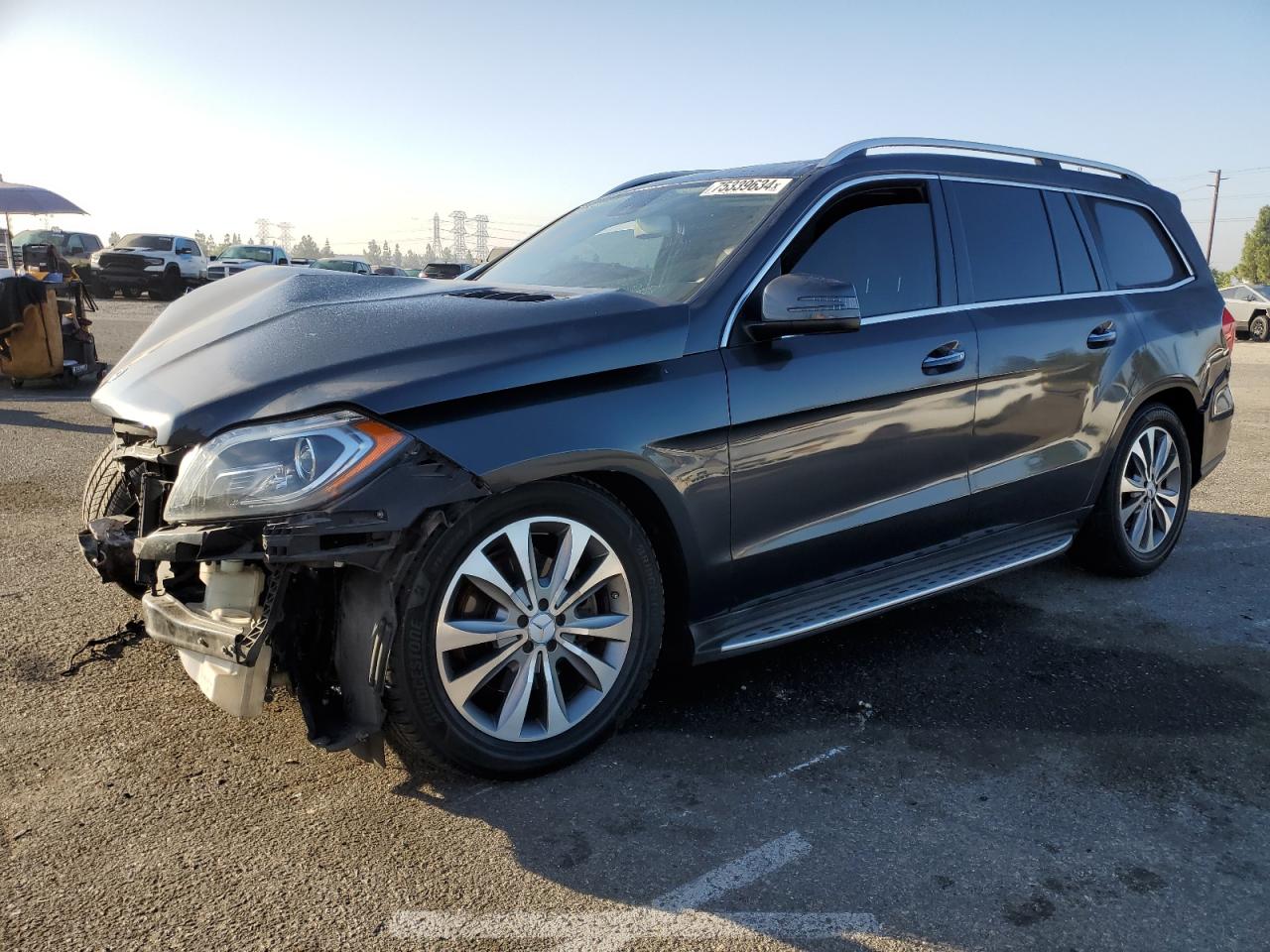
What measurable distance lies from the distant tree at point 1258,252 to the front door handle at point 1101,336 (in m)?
96.1

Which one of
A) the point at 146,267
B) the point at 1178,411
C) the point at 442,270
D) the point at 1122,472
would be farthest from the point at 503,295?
the point at 146,267

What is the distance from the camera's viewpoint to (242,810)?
9.04ft

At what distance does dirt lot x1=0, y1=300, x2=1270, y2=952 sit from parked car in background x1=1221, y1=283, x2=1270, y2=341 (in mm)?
28841

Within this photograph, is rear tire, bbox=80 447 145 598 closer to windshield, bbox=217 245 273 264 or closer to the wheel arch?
the wheel arch

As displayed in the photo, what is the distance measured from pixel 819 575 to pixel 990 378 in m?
1.11

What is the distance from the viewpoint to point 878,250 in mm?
3832

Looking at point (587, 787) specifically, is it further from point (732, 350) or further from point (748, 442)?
point (732, 350)

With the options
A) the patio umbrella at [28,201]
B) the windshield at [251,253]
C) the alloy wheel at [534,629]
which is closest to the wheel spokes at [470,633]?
the alloy wheel at [534,629]

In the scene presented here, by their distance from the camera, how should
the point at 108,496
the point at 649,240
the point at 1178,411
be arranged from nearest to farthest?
1. the point at 108,496
2. the point at 649,240
3. the point at 1178,411

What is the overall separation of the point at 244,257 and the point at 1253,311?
32.0 m

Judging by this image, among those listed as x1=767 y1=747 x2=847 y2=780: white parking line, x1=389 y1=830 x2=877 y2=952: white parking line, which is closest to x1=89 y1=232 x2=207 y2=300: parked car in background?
x1=767 y1=747 x2=847 y2=780: white parking line

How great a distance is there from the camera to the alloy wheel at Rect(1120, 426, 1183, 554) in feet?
16.2

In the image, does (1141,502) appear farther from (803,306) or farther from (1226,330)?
(803,306)

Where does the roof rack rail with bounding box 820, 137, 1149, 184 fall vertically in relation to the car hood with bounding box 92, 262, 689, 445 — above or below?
above
